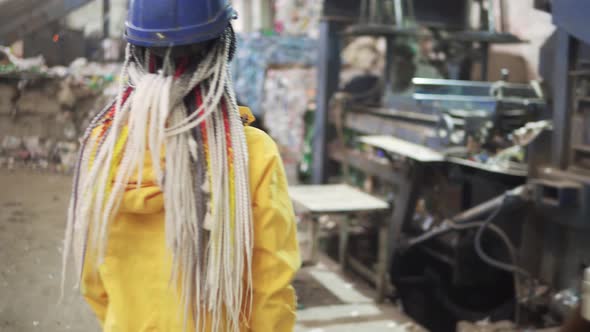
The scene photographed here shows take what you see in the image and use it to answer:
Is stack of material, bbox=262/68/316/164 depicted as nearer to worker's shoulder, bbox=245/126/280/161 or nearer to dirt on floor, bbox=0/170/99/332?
dirt on floor, bbox=0/170/99/332

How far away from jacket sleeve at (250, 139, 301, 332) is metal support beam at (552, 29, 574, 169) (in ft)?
9.56

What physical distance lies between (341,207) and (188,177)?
11.3ft

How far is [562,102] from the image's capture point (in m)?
4.05

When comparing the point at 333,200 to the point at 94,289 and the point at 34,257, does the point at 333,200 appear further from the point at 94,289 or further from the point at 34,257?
the point at 94,289

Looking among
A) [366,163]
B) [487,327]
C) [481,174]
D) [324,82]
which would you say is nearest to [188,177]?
[487,327]

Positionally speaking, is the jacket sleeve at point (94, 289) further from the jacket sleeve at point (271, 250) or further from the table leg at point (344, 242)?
the table leg at point (344, 242)

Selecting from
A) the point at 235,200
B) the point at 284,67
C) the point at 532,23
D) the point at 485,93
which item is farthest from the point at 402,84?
the point at 235,200

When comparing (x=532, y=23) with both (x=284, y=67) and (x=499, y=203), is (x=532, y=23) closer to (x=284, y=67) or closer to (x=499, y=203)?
(x=284, y=67)

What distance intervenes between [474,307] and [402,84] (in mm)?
2387

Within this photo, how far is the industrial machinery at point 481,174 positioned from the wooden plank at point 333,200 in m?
0.40

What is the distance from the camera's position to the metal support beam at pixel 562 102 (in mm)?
4023

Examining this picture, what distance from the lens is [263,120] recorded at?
9625 millimetres

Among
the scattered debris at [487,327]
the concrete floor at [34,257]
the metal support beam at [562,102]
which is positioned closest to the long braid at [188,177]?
the concrete floor at [34,257]

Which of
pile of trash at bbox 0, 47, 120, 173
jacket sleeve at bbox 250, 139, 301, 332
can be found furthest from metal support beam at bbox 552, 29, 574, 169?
jacket sleeve at bbox 250, 139, 301, 332
